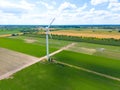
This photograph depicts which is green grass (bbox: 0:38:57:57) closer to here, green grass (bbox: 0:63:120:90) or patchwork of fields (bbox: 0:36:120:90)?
patchwork of fields (bbox: 0:36:120:90)

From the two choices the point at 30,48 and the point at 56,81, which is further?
the point at 30,48

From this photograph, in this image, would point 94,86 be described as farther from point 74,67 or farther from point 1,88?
point 1,88

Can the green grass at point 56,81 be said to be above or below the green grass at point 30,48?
below

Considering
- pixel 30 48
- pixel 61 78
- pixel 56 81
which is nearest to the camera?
pixel 56 81

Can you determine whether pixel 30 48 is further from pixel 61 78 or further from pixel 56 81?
pixel 56 81

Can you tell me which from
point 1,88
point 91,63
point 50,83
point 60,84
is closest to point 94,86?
point 60,84

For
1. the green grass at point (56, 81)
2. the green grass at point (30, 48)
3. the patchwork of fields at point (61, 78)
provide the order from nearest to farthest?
the green grass at point (56, 81) < the patchwork of fields at point (61, 78) < the green grass at point (30, 48)

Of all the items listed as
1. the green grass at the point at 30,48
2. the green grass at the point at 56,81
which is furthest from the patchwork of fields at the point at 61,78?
the green grass at the point at 30,48

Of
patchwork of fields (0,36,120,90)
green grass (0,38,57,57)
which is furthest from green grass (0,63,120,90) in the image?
green grass (0,38,57,57)

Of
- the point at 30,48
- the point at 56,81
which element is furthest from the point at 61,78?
the point at 30,48

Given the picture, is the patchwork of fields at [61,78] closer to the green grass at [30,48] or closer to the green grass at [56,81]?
the green grass at [56,81]
